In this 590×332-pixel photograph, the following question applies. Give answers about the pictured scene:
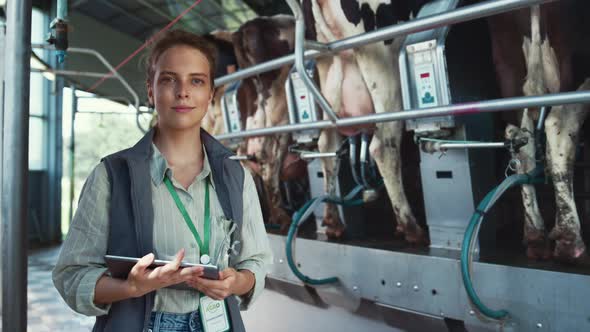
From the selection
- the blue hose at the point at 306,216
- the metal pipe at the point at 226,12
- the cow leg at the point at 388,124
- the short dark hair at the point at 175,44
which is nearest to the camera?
the short dark hair at the point at 175,44

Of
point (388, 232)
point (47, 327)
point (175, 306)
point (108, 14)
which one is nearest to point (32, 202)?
point (108, 14)

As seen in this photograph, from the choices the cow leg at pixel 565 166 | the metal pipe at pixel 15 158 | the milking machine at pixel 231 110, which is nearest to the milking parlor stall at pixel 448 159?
the cow leg at pixel 565 166

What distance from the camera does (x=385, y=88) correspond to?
2699 millimetres

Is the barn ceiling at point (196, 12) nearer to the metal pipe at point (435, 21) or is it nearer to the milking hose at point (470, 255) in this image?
the metal pipe at point (435, 21)

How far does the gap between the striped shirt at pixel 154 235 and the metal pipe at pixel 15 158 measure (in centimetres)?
22

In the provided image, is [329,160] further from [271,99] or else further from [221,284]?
[221,284]

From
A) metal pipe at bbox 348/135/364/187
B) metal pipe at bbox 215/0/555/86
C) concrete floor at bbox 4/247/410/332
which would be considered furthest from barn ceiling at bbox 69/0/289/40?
concrete floor at bbox 4/247/410/332

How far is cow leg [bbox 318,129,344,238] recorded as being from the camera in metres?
3.17

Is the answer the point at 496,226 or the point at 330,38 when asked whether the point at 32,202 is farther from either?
the point at 496,226

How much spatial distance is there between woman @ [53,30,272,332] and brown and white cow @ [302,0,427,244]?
174 centimetres

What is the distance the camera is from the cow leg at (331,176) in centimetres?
317

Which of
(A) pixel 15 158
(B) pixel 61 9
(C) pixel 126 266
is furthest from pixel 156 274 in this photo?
(B) pixel 61 9

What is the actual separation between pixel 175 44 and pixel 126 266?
0.44 metres

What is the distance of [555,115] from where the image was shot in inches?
82.4
